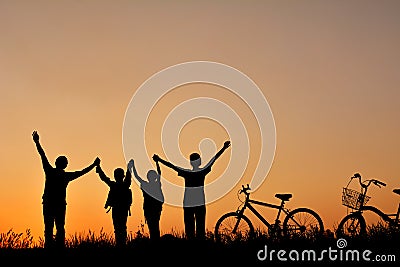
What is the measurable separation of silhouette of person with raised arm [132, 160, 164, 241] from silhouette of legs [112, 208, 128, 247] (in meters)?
0.51

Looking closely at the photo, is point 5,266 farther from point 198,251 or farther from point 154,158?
point 154,158

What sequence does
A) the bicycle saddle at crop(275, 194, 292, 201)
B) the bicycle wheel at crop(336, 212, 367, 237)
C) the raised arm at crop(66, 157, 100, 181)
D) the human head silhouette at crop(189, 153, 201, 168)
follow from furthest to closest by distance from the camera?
1. the bicycle saddle at crop(275, 194, 292, 201)
2. the bicycle wheel at crop(336, 212, 367, 237)
3. the human head silhouette at crop(189, 153, 201, 168)
4. the raised arm at crop(66, 157, 100, 181)

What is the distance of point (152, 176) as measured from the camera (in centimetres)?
1858

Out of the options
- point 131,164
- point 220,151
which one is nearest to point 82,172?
point 131,164

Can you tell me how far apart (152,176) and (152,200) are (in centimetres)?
58

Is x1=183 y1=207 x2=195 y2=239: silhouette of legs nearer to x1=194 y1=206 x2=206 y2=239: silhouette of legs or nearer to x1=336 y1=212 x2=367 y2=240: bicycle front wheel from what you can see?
x1=194 y1=206 x2=206 y2=239: silhouette of legs

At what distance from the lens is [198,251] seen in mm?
15820

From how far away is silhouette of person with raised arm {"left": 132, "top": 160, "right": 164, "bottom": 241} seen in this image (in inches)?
729

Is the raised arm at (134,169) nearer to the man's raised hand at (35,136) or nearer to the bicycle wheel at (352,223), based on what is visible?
the man's raised hand at (35,136)

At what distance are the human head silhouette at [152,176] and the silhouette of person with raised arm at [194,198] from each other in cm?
Result: 64

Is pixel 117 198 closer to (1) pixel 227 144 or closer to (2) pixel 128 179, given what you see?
(2) pixel 128 179

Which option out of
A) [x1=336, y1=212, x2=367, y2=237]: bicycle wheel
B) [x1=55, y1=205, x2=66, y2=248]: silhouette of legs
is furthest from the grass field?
[x1=336, y1=212, x2=367, y2=237]: bicycle wheel

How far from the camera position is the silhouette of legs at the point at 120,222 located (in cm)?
1827

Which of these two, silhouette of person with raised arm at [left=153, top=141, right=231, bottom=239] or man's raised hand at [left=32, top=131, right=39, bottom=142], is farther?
silhouette of person with raised arm at [left=153, top=141, right=231, bottom=239]
